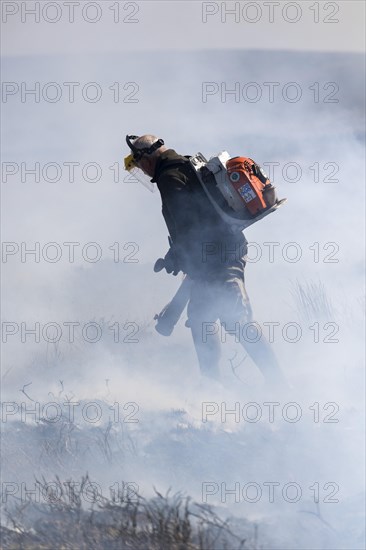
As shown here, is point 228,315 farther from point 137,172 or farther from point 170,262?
point 137,172

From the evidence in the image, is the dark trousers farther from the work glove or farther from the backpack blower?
the backpack blower

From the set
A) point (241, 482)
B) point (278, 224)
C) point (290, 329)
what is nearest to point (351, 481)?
point (241, 482)

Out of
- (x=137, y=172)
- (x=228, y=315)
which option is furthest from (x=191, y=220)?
(x=228, y=315)

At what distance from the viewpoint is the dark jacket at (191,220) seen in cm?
766

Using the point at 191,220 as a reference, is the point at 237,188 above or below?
above

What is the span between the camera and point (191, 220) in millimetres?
7695

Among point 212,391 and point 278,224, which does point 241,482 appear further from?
point 278,224

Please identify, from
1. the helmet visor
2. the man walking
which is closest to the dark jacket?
the man walking

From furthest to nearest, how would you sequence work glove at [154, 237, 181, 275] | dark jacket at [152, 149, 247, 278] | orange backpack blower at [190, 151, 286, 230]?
work glove at [154, 237, 181, 275] → dark jacket at [152, 149, 247, 278] → orange backpack blower at [190, 151, 286, 230]

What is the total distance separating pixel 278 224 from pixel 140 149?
3.39 metres

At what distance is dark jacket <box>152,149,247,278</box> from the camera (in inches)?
301

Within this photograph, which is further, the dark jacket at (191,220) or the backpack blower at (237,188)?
the dark jacket at (191,220)

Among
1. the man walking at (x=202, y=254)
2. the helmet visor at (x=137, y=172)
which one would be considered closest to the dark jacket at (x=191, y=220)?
the man walking at (x=202, y=254)

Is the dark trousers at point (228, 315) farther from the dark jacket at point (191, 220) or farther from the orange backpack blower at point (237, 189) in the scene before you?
the orange backpack blower at point (237, 189)
